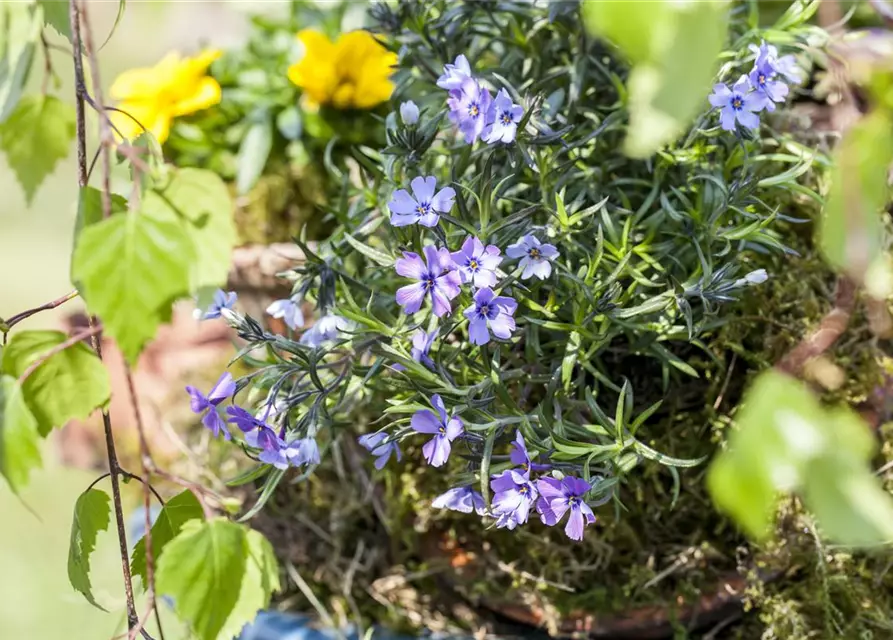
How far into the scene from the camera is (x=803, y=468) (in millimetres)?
280

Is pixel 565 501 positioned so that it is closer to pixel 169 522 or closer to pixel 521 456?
pixel 521 456

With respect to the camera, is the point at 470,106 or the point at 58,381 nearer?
the point at 58,381

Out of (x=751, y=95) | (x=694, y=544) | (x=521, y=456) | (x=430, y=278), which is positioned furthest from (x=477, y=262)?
(x=694, y=544)

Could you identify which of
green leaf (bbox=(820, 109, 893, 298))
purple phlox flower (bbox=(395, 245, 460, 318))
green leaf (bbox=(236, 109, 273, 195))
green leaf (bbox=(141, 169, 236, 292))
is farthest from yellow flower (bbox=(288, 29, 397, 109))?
green leaf (bbox=(820, 109, 893, 298))

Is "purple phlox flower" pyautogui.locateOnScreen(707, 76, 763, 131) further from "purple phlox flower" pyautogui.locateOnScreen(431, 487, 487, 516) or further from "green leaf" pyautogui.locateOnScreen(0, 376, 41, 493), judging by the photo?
"green leaf" pyautogui.locateOnScreen(0, 376, 41, 493)

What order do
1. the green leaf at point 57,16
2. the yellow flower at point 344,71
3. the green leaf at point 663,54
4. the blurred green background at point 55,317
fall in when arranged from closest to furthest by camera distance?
1. the green leaf at point 663,54
2. the green leaf at point 57,16
3. the blurred green background at point 55,317
4. the yellow flower at point 344,71

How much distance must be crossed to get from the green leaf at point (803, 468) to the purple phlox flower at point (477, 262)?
0.92ft

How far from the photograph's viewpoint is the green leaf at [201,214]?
0.41 metres

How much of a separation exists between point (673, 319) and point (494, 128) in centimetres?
21

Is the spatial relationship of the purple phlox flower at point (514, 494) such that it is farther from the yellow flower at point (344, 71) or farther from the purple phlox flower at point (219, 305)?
the yellow flower at point (344, 71)

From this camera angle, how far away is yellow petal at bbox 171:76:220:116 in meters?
1.15

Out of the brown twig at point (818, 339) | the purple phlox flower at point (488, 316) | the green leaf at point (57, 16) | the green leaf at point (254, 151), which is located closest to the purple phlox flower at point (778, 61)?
the brown twig at point (818, 339)

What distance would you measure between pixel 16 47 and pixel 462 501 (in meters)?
0.40

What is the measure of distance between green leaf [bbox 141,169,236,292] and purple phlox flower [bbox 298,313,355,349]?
0.24 meters
